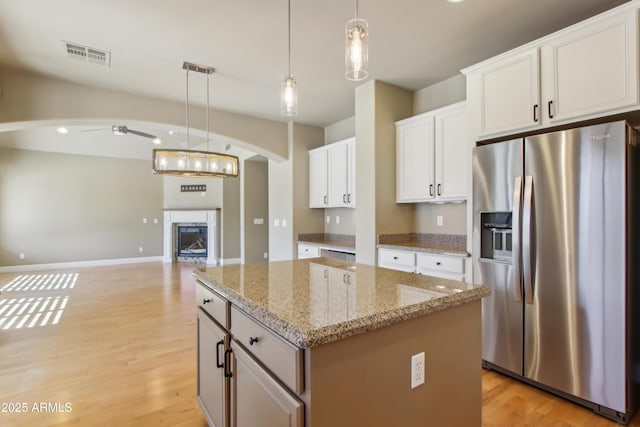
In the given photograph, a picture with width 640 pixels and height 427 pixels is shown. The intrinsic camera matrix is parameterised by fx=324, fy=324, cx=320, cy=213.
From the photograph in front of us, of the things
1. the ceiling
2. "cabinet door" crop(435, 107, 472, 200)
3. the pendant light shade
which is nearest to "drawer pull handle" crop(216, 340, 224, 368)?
the pendant light shade

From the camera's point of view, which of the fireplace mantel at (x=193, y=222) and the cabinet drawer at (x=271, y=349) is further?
the fireplace mantel at (x=193, y=222)

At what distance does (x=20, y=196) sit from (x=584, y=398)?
390 inches

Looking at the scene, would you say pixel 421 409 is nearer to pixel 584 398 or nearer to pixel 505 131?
pixel 584 398

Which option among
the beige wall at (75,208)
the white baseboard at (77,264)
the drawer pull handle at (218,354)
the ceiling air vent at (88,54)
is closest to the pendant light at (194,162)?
the ceiling air vent at (88,54)

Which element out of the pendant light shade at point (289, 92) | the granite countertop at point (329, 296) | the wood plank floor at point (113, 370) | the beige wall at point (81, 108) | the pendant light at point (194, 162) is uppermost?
the beige wall at point (81, 108)

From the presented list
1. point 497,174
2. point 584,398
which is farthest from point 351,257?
point 584,398

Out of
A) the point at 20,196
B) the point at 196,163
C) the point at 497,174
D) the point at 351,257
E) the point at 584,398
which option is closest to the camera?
the point at 584,398

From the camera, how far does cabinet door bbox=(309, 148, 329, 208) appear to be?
491 cm

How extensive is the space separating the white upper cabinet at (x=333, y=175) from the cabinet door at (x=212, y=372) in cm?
287

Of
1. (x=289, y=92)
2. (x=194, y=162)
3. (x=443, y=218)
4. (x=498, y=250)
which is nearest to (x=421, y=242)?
(x=443, y=218)

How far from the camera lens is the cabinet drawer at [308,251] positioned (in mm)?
4711

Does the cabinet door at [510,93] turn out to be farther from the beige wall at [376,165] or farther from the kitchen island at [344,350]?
the kitchen island at [344,350]

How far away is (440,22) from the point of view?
2564 mm

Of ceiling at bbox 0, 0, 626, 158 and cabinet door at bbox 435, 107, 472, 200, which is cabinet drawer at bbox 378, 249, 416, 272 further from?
ceiling at bbox 0, 0, 626, 158
